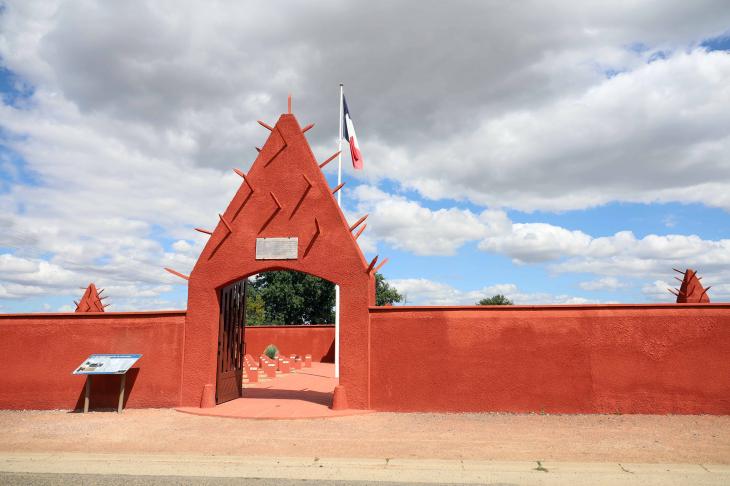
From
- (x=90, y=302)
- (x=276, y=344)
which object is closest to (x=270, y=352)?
(x=276, y=344)

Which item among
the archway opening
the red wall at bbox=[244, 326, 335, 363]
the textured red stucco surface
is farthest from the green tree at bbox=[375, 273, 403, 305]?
the textured red stucco surface

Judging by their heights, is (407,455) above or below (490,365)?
below

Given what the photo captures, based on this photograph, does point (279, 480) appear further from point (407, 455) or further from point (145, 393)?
point (145, 393)

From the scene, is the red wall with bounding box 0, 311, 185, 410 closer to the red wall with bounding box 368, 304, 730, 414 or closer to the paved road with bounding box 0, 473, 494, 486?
the paved road with bounding box 0, 473, 494, 486

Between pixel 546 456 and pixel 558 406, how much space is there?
3.14 m

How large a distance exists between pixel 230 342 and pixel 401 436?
5.42 m

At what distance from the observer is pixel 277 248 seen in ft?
34.2

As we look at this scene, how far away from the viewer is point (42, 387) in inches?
414

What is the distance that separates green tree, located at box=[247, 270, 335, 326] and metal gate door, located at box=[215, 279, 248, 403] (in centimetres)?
2946

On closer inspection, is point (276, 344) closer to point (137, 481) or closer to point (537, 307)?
point (537, 307)

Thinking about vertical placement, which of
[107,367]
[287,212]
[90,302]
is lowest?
[107,367]

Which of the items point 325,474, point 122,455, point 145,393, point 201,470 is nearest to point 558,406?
point 325,474

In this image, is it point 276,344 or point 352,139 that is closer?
point 352,139

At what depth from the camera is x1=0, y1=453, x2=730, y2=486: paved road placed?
5.64 m
